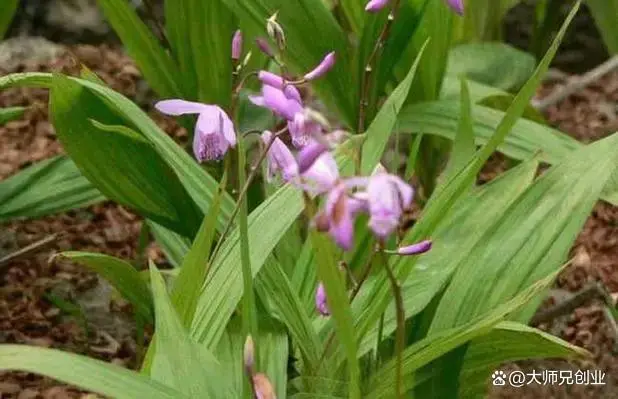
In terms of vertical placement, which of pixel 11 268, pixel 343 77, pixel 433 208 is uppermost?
pixel 343 77

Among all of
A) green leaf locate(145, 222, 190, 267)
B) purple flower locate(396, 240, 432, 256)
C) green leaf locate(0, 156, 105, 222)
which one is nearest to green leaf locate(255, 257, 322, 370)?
purple flower locate(396, 240, 432, 256)

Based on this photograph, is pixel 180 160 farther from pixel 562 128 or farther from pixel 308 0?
pixel 562 128

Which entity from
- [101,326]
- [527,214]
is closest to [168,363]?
[527,214]

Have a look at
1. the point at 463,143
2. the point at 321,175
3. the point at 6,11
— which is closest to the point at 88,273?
the point at 6,11

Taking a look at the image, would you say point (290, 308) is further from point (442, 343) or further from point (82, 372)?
point (82, 372)

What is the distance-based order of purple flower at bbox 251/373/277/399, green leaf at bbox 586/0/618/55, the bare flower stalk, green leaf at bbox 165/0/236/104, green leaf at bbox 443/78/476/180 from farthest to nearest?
1. green leaf at bbox 586/0/618/55
2. green leaf at bbox 165/0/236/104
3. green leaf at bbox 443/78/476/180
4. the bare flower stalk
5. purple flower at bbox 251/373/277/399

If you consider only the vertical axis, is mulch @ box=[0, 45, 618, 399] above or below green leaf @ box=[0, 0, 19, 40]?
below

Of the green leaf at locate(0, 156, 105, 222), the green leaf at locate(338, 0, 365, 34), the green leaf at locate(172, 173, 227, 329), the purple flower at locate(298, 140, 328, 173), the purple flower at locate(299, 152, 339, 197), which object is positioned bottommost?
the purple flower at locate(299, 152, 339, 197)

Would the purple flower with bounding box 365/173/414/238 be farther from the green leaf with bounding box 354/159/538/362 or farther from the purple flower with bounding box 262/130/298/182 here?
the green leaf with bounding box 354/159/538/362
